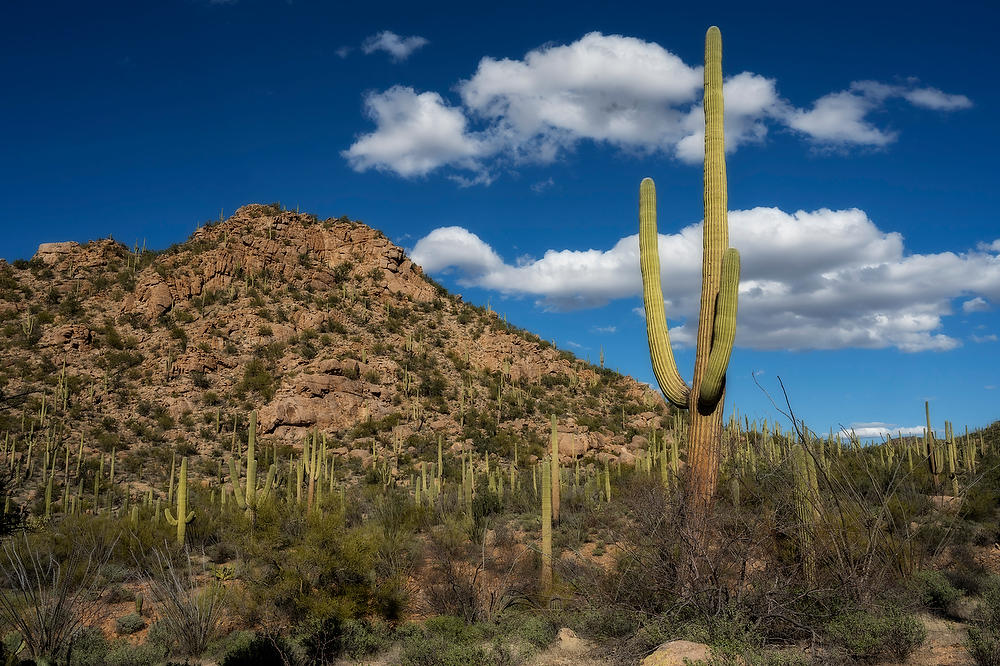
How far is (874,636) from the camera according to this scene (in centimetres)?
752

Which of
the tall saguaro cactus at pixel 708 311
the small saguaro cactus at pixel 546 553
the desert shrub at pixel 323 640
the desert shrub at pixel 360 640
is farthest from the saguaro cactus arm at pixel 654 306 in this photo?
the desert shrub at pixel 323 640

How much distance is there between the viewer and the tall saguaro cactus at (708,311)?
8.79m

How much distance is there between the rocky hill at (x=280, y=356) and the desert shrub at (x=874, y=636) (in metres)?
22.6

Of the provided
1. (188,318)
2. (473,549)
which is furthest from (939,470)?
(188,318)

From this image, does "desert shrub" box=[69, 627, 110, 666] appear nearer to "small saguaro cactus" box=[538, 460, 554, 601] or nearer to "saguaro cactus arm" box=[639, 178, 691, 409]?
"small saguaro cactus" box=[538, 460, 554, 601]

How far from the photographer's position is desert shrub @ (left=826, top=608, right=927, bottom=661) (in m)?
7.40

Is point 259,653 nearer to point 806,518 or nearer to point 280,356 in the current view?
point 806,518

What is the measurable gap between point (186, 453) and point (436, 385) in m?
13.3

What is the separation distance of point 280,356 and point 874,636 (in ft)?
110

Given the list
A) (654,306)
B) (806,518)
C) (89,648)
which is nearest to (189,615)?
(89,648)

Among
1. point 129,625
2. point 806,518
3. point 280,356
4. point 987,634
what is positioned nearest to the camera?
point 987,634

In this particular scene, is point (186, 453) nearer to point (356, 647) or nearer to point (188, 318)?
point (188, 318)

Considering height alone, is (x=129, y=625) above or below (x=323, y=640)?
below

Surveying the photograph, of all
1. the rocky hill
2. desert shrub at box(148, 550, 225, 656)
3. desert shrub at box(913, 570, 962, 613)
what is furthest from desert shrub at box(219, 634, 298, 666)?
the rocky hill
